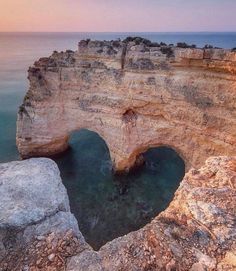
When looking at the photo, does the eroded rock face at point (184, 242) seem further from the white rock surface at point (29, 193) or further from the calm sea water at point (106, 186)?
the calm sea water at point (106, 186)

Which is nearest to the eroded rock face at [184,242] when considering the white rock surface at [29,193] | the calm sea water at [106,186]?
the white rock surface at [29,193]

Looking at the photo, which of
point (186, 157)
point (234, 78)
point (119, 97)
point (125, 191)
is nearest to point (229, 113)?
point (234, 78)

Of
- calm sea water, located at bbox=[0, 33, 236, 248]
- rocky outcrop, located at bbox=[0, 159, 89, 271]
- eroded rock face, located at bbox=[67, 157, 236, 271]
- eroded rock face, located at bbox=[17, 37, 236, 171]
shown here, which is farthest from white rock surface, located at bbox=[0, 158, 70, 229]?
eroded rock face, located at bbox=[17, 37, 236, 171]

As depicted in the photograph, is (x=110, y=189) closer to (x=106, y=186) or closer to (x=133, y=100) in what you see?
(x=106, y=186)

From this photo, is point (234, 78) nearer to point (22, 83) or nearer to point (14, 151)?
point (14, 151)

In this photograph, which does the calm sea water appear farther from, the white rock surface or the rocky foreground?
the rocky foreground

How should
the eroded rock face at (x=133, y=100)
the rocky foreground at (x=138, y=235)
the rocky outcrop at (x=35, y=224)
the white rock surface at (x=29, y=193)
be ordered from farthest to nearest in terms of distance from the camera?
the eroded rock face at (x=133, y=100)
the white rock surface at (x=29, y=193)
the rocky outcrop at (x=35, y=224)
the rocky foreground at (x=138, y=235)

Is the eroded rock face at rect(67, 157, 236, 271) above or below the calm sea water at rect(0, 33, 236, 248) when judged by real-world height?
above
